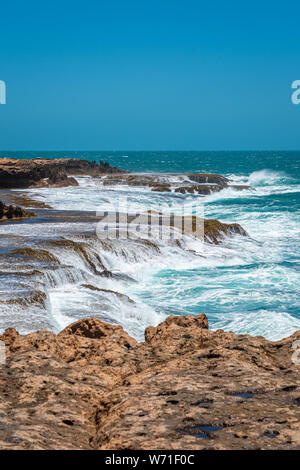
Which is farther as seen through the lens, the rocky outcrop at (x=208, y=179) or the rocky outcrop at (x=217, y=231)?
the rocky outcrop at (x=208, y=179)

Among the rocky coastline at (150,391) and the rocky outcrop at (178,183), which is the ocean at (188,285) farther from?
the rocky outcrop at (178,183)

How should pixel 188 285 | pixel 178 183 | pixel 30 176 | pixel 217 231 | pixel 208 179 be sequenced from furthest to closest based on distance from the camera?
pixel 208 179, pixel 178 183, pixel 30 176, pixel 217 231, pixel 188 285

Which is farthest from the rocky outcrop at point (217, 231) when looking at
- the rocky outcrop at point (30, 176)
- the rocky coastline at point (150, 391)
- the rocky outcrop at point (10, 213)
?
the rocky outcrop at point (30, 176)

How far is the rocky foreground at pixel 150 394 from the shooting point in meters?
3.40

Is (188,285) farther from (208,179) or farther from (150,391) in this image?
(208,179)

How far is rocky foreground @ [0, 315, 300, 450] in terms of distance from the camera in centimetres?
340

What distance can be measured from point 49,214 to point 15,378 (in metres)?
20.5

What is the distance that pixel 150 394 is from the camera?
13.5 ft

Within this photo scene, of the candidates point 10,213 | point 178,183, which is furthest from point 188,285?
point 178,183

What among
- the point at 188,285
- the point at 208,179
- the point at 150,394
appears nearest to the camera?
the point at 150,394

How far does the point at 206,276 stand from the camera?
55.9 feet

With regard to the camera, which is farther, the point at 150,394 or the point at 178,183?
the point at 178,183

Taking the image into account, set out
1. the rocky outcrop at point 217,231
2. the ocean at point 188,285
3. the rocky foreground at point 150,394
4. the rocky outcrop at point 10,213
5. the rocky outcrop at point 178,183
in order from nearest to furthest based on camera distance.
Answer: the rocky foreground at point 150,394 → the ocean at point 188,285 → the rocky outcrop at point 217,231 → the rocky outcrop at point 10,213 → the rocky outcrop at point 178,183
